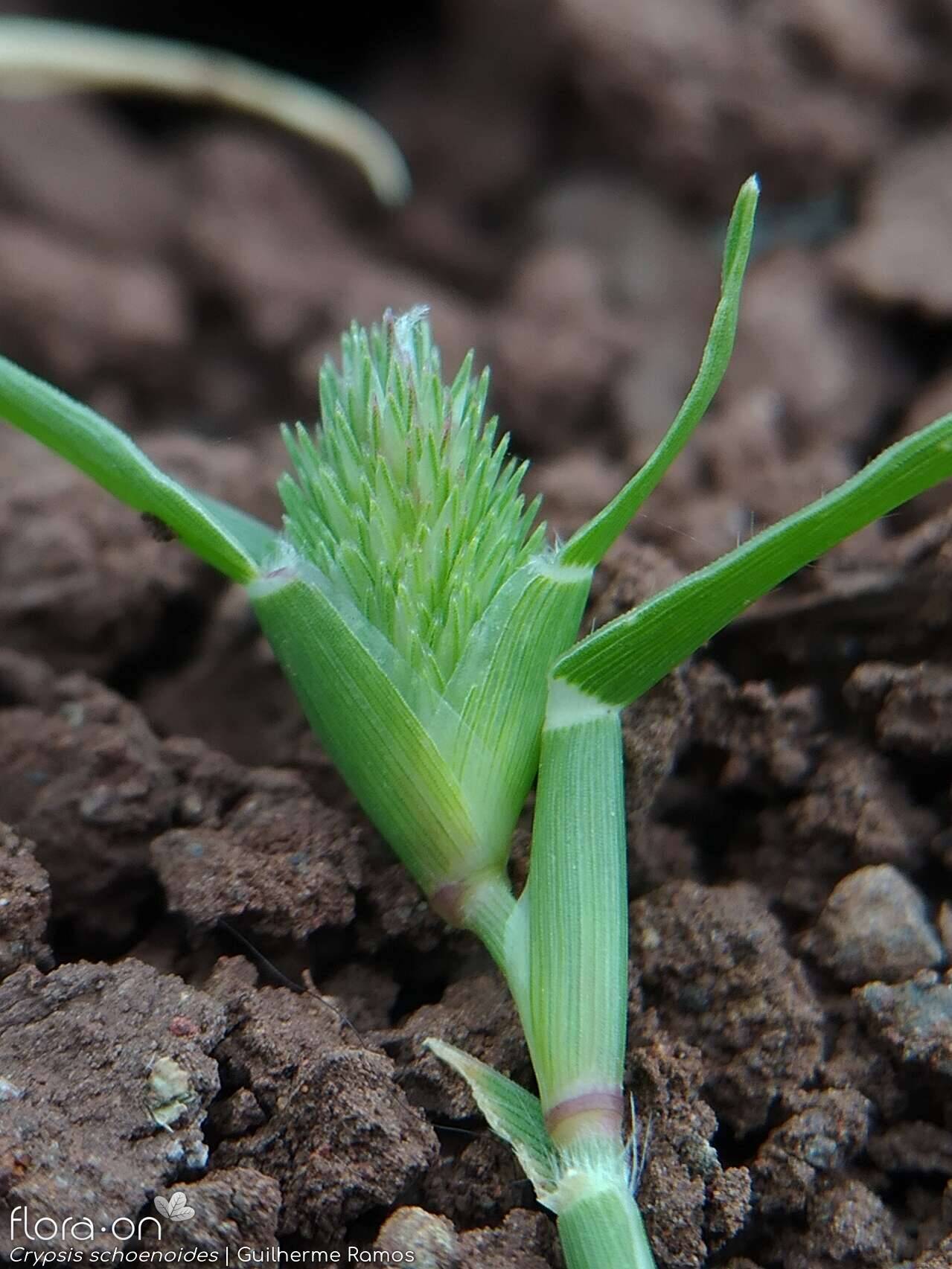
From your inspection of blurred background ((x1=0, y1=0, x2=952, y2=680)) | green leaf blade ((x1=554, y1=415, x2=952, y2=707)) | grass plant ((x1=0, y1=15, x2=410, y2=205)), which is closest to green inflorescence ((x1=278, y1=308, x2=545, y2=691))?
green leaf blade ((x1=554, y1=415, x2=952, y2=707))

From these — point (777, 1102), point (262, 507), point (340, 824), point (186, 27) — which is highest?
point (186, 27)

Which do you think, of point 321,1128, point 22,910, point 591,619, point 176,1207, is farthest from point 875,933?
point 22,910

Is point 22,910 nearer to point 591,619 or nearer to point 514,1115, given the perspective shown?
point 514,1115

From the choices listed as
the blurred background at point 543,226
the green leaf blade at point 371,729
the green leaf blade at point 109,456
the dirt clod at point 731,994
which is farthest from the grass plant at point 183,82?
the dirt clod at point 731,994

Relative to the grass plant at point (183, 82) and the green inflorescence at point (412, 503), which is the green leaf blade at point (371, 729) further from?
the grass plant at point (183, 82)

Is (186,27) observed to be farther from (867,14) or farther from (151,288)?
(867,14)

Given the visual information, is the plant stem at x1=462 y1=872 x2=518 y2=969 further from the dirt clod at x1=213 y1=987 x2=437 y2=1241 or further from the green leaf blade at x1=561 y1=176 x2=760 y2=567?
the green leaf blade at x1=561 y1=176 x2=760 y2=567

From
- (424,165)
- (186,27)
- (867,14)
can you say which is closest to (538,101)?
(424,165)

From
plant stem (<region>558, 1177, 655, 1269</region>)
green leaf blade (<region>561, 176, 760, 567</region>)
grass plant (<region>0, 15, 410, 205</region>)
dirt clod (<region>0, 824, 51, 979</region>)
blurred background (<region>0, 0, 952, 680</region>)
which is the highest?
grass plant (<region>0, 15, 410, 205</region>)
